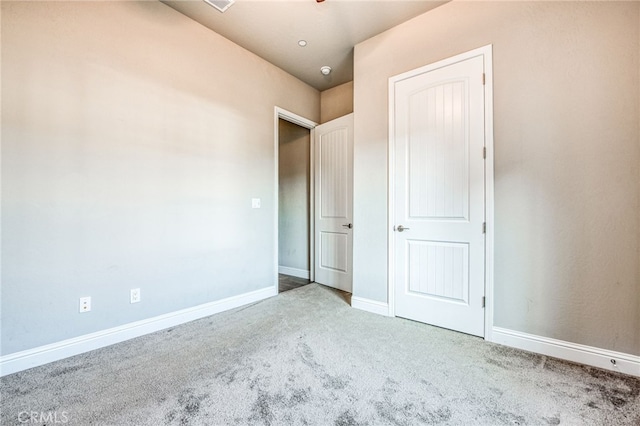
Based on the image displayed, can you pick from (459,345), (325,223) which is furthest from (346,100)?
(459,345)

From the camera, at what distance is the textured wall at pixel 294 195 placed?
4.13 meters

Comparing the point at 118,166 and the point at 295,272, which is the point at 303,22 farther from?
the point at 295,272

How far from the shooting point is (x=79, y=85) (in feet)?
6.29

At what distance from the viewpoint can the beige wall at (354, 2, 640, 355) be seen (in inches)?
64.9

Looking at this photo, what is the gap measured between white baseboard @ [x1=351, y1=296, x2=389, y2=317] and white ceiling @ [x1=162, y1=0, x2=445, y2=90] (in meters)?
2.79

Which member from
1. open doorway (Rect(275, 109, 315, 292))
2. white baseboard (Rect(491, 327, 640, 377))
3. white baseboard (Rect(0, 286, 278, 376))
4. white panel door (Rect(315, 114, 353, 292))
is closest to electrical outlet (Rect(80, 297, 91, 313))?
white baseboard (Rect(0, 286, 278, 376))

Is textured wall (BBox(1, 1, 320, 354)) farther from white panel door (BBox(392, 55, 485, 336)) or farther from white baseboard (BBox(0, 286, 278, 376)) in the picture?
white panel door (BBox(392, 55, 485, 336))

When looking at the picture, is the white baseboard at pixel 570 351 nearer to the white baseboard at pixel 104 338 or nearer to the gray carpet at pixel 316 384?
the gray carpet at pixel 316 384

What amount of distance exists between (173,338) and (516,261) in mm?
2801

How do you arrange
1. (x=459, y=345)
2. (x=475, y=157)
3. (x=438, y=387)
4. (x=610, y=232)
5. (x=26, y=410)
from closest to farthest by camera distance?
(x=26, y=410) → (x=438, y=387) → (x=610, y=232) → (x=459, y=345) → (x=475, y=157)

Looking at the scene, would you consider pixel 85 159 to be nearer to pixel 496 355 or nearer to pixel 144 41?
pixel 144 41

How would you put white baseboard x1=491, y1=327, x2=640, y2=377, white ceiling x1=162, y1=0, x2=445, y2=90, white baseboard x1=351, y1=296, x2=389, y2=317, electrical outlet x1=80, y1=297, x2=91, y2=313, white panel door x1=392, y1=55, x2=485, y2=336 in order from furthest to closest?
1. white baseboard x1=351, y1=296, x2=389, y2=317
2. white ceiling x1=162, y1=0, x2=445, y2=90
3. white panel door x1=392, y1=55, x2=485, y2=336
4. electrical outlet x1=80, y1=297, x2=91, y2=313
5. white baseboard x1=491, y1=327, x2=640, y2=377

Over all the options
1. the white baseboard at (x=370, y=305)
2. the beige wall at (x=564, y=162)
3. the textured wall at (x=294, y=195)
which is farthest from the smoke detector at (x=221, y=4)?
the white baseboard at (x=370, y=305)

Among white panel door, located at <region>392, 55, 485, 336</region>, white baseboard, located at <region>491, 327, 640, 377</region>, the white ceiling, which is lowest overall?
white baseboard, located at <region>491, 327, 640, 377</region>
